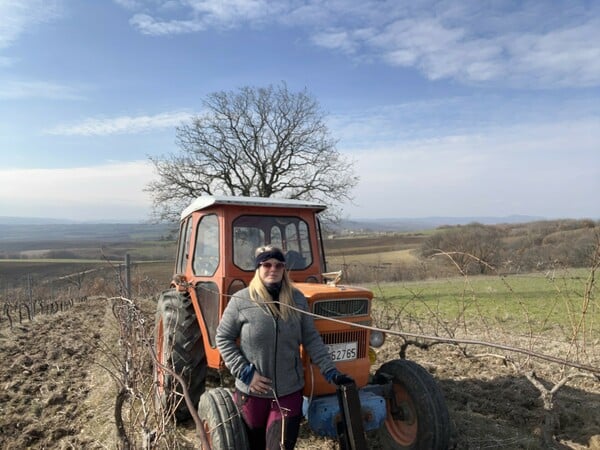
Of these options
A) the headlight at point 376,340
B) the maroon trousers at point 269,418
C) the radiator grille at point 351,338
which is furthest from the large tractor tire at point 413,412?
the maroon trousers at point 269,418

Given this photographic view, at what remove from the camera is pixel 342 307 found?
3.92 metres

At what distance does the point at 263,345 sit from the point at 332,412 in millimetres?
772

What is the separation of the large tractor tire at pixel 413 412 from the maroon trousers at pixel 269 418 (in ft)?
3.49

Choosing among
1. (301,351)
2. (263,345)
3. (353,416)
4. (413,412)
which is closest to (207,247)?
(301,351)

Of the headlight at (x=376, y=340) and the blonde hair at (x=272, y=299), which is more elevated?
the blonde hair at (x=272, y=299)

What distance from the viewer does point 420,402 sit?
3.81 meters

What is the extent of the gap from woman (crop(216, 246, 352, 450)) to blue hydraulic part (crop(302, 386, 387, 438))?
0.24 metres

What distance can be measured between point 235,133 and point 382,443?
25012 mm

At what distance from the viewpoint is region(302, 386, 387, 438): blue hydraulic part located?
138 inches

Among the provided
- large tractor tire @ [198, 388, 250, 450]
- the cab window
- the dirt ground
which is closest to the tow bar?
large tractor tire @ [198, 388, 250, 450]

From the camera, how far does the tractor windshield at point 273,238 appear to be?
4.35m

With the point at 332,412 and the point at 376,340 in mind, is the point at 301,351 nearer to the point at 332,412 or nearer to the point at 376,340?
the point at 332,412

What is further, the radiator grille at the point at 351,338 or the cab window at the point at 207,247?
the cab window at the point at 207,247

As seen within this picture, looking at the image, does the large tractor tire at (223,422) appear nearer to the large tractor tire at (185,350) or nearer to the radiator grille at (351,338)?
the radiator grille at (351,338)
